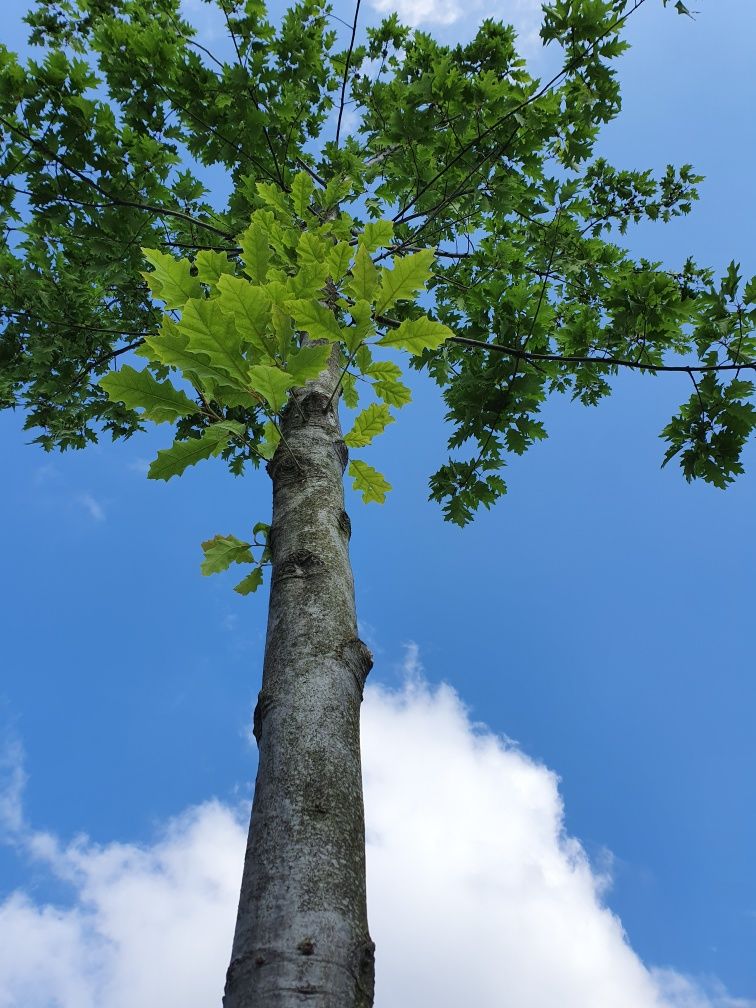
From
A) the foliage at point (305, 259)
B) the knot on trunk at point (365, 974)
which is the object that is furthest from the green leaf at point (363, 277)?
the knot on trunk at point (365, 974)

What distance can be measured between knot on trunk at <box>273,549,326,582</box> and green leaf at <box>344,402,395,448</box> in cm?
70

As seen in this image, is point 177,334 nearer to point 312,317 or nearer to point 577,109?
point 312,317

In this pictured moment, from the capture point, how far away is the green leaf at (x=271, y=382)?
177cm

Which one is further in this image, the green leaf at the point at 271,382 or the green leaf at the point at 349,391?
the green leaf at the point at 349,391

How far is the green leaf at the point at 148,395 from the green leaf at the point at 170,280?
25 centimetres

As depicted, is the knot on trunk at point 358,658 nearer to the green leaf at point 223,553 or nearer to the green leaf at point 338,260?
the green leaf at point 223,553

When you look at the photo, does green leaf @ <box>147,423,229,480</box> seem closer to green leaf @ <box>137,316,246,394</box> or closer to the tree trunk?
green leaf @ <box>137,316,246,394</box>

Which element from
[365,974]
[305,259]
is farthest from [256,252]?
[365,974]

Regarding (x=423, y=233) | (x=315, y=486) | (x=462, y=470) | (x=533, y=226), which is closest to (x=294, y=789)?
(x=315, y=486)

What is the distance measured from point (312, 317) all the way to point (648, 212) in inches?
279

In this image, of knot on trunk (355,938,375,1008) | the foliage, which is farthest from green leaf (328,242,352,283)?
knot on trunk (355,938,375,1008)

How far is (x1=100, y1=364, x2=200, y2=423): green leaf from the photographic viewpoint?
1.96 metres

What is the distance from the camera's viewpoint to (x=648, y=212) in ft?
24.7

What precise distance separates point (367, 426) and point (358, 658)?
1.07m
